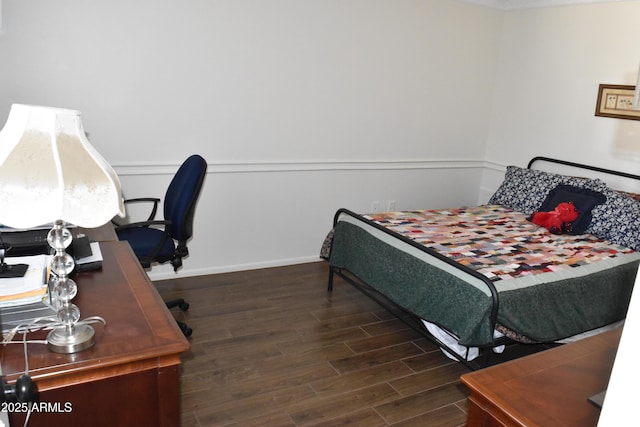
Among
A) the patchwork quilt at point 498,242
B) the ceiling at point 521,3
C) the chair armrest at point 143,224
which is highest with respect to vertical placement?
the ceiling at point 521,3

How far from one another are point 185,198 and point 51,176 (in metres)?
1.74

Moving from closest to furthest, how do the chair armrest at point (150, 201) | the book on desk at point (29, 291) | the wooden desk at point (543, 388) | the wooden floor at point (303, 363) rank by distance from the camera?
the wooden desk at point (543, 388) < the book on desk at point (29, 291) < the wooden floor at point (303, 363) < the chair armrest at point (150, 201)

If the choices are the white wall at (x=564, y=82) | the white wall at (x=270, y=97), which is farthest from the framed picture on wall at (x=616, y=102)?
the white wall at (x=270, y=97)

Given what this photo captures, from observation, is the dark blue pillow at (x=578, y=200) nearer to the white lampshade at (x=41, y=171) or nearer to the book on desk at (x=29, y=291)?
the book on desk at (x=29, y=291)

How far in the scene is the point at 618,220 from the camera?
11.3 ft

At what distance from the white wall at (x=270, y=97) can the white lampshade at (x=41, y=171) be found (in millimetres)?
2213

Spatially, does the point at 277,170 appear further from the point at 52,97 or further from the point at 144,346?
the point at 144,346

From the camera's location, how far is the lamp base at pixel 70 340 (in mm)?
1293

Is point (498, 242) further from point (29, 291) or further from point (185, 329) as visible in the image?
point (29, 291)

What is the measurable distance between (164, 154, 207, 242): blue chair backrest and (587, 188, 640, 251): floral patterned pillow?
9.12 ft

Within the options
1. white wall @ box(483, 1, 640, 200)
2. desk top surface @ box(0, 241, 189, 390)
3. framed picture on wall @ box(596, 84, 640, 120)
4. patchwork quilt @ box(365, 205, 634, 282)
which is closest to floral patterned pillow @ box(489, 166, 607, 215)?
patchwork quilt @ box(365, 205, 634, 282)

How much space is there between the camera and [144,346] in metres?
1.35

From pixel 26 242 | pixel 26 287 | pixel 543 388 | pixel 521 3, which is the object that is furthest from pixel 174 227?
pixel 521 3

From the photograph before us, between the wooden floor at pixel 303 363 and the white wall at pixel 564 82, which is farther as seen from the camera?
the white wall at pixel 564 82
